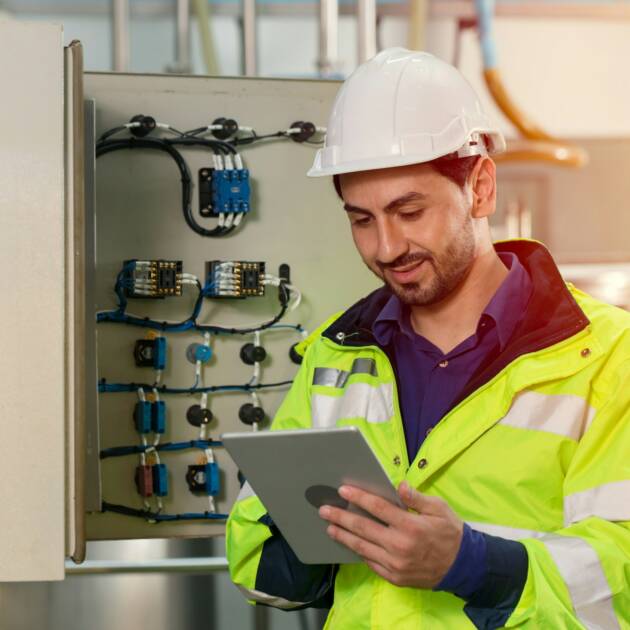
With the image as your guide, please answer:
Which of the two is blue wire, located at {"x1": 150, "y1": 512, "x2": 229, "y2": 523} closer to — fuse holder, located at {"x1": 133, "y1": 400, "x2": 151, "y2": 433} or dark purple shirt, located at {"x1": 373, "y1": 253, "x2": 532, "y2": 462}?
fuse holder, located at {"x1": 133, "y1": 400, "x2": 151, "y2": 433}

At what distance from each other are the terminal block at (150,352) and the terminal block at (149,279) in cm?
8

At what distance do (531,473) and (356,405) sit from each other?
0.24 meters

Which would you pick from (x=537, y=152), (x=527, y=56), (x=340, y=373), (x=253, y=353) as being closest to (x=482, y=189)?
(x=340, y=373)

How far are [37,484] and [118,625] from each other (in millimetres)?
548

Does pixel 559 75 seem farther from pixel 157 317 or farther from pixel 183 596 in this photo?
pixel 183 596

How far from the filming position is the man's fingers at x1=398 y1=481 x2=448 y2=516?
1059 mm

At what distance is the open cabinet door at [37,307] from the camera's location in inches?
61.6

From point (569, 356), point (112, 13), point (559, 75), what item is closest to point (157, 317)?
point (112, 13)

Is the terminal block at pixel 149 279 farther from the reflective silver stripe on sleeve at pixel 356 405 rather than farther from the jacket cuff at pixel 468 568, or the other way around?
the jacket cuff at pixel 468 568

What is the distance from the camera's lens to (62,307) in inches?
61.8

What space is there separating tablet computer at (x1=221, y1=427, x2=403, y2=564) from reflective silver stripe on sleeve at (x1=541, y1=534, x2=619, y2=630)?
0.61ft

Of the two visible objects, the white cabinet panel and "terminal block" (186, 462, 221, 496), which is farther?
"terminal block" (186, 462, 221, 496)

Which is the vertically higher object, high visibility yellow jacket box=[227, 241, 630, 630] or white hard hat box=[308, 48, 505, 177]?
white hard hat box=[308, 48, 505, 177]

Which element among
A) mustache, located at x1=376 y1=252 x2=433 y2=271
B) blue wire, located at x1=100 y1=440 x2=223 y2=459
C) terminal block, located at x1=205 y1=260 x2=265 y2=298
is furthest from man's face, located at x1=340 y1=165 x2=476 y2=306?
blue wire, located at x1=100 y1=440 x2=223 y2=459
